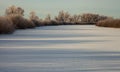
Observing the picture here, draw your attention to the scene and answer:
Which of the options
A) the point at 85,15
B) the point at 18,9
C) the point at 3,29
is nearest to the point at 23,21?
the point at 3,29

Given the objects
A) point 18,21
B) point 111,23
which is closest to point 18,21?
point 18,21

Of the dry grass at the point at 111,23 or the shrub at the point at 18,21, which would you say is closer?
the shrub at the point at 18,21

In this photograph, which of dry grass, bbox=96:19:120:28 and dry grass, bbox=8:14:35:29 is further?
dry grass, bbox=96:19:120:28

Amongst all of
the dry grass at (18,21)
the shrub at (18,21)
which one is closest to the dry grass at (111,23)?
the dry grass at (18,21)

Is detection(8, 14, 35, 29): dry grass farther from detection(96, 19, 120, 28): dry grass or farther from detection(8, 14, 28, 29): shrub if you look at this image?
detection(96, 19, 120, 28): dry grass

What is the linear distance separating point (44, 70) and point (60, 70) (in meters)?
0.16

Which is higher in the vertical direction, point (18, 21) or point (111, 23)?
point (18, 21)

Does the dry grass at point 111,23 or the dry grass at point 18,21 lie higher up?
the dry grass at point 18,21

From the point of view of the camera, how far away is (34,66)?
4.04 meters

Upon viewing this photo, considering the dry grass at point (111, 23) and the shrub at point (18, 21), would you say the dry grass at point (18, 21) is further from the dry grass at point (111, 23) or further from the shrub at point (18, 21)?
the dry grass at point (111, 23)

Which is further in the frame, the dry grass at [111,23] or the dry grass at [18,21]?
the dry grass at [111,23]

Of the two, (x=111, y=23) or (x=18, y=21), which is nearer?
(x=18, y=21)

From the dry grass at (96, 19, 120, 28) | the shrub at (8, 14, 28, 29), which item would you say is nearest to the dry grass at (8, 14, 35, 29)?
the shrub at (8, 14, 28, 29)

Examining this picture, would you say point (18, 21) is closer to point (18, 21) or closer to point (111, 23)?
point (18, 21)
